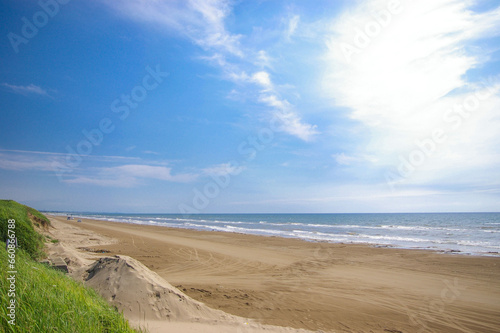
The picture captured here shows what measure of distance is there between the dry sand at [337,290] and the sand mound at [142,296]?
0.33 ft

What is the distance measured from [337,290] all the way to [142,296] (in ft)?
21.2

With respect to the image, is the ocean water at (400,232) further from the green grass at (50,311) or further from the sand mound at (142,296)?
the green grass at (50,311)

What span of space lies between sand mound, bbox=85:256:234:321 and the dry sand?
0.10 metres

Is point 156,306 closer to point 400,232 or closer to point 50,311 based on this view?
point 50,311

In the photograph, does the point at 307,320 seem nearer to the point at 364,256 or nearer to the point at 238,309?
the point at 238,309

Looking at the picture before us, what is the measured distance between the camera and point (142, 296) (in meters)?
5.86

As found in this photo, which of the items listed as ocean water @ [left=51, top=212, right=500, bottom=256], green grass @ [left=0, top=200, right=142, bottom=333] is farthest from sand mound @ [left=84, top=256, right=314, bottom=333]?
ocean water @ [left=51, top=212, right=500, bottom=256]

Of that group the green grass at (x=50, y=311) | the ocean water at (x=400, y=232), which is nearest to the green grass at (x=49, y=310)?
the green grass at (x=50, y=311)

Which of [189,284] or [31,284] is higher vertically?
[31,284]

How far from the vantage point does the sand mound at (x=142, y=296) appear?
18.5ft

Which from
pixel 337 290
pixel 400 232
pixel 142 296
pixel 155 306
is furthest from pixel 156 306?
pixel 400 232

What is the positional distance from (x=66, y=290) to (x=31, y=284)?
436mm

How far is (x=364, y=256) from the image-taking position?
1642 cm

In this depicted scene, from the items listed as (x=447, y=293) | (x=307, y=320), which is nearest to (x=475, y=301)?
(x=447, y=293)
